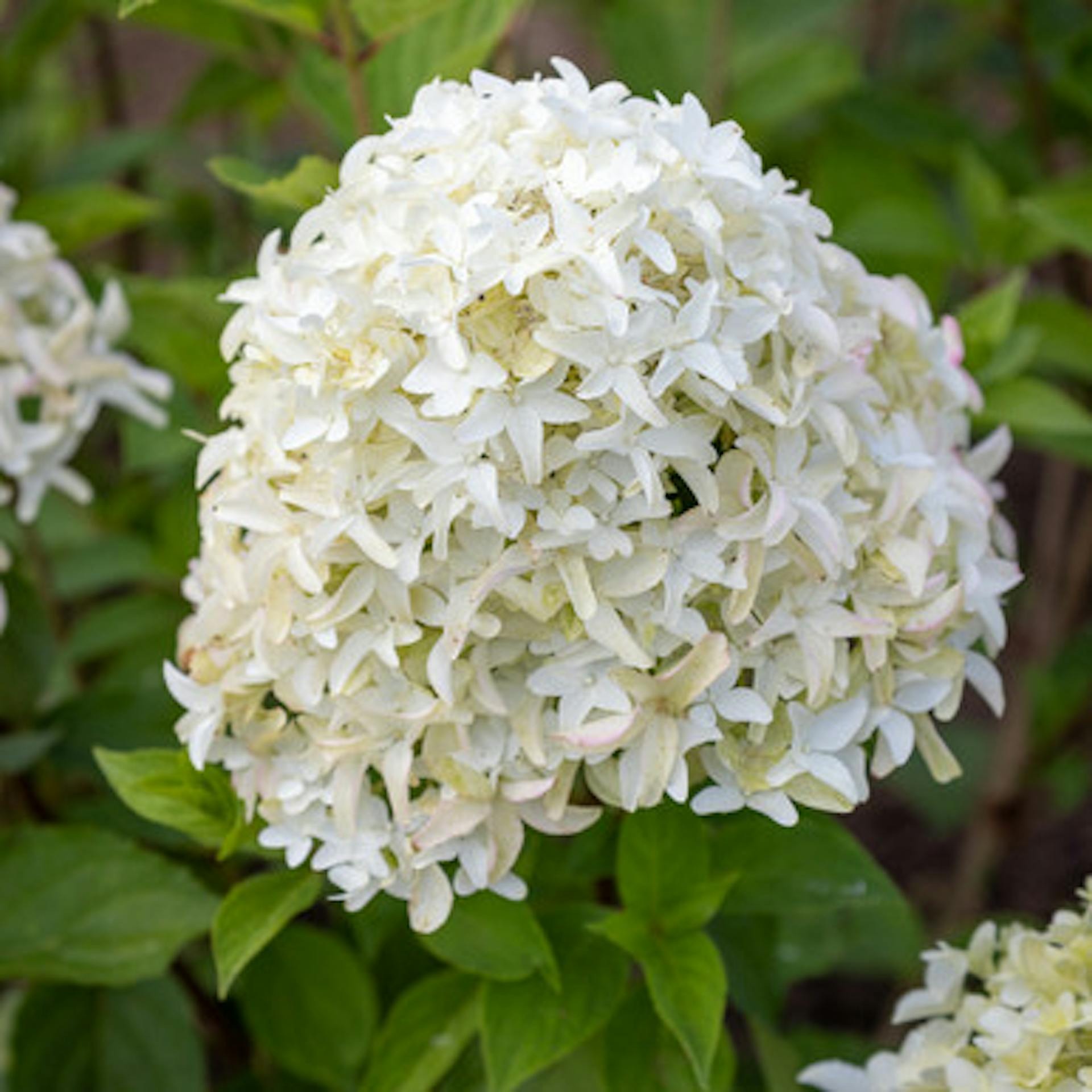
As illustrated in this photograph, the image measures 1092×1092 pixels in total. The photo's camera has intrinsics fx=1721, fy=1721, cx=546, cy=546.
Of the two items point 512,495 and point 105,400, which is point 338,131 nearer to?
point 105,400

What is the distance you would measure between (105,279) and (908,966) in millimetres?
985

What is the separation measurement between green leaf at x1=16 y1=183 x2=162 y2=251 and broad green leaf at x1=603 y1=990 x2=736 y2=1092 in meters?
0.79

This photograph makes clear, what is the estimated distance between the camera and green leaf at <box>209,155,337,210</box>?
3.61 feet

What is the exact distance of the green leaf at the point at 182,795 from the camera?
1.02m

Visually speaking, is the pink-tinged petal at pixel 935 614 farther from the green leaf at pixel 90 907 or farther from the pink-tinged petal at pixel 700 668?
the green leaf at pixel 90 907

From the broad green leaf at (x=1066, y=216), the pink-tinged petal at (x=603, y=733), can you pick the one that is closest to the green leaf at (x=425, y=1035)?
the pink-tinged petal at (x=603, y=733)

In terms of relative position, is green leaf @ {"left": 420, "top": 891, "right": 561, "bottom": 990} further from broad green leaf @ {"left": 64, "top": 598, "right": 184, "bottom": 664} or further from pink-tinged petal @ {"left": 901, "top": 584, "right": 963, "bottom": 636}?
broad green leaf @ {"left": 64, "top": 598, "right": 184, "bottom": 664}

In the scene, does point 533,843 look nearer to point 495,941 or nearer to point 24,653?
point 495,941

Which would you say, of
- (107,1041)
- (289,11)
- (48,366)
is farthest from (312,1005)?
(289,11)

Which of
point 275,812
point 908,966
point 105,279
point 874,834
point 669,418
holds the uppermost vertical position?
point 669,418

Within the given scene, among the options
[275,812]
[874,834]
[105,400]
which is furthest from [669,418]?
[874,834]

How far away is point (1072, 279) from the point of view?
188 cm

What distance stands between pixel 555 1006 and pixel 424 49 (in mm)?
673

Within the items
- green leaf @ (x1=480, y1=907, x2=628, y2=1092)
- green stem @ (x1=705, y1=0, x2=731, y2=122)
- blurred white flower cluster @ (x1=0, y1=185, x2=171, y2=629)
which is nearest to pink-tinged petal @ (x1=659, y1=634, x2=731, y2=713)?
green leaf @ (x1=480, y1=907, x2=628, y2=1092)
